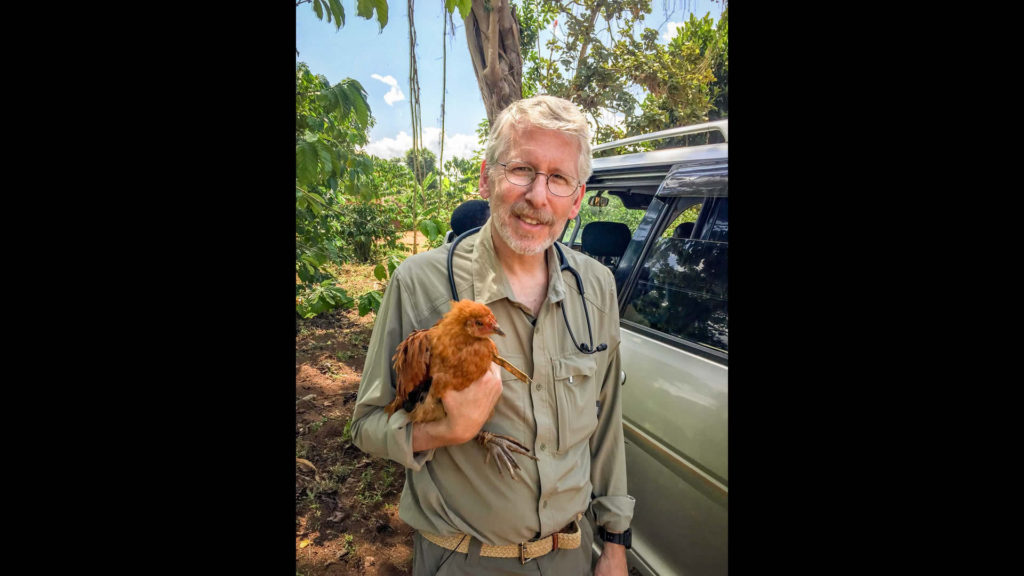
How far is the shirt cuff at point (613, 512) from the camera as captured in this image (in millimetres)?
1428

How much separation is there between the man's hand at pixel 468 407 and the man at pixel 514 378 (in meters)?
0.13

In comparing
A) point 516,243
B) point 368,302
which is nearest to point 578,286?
point 516,243

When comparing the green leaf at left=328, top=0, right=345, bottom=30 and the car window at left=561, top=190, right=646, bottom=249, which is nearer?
the green leaf at left=328, top=0, right=345, bottom=30

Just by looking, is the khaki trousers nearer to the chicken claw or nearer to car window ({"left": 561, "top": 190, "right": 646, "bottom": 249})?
the chicken claw

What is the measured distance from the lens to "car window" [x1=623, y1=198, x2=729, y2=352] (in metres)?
2.02

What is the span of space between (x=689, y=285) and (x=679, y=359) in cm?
38

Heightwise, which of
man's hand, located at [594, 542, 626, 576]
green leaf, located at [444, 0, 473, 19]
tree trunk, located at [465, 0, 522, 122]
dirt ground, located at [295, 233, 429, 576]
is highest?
tree trunk, located at [465, 0, 522, 122]

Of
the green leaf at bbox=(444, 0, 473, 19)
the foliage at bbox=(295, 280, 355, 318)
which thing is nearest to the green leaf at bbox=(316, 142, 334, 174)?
the foliage at bbox=(295, 280, 355, 318)

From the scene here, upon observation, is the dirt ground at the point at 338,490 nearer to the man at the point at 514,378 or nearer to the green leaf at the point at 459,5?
the man at the point at 514,378

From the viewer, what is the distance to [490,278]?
1230 millimetres

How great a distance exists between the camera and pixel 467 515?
1.17 meters
